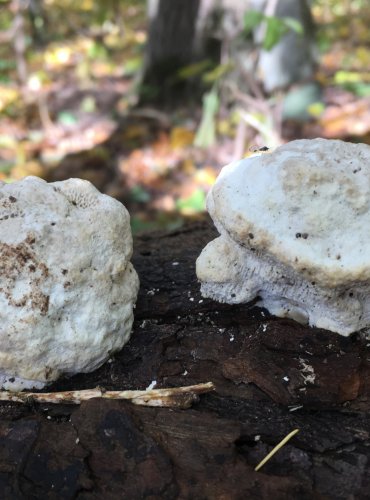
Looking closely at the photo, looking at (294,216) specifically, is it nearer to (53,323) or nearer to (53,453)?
(53,323)

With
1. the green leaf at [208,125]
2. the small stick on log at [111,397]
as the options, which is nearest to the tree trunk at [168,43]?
the green leaf at [208,125]

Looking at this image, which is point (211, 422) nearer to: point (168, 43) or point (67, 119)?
point (168, 43)

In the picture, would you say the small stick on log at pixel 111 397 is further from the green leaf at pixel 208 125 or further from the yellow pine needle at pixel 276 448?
the green leaf at pixel 208 125

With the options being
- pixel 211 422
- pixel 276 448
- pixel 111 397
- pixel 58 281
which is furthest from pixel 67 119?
pixel 276 448

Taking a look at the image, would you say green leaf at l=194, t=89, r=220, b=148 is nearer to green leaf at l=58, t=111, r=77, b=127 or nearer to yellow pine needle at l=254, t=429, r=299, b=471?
green leaf at l=58, t=111, r=77, b=127

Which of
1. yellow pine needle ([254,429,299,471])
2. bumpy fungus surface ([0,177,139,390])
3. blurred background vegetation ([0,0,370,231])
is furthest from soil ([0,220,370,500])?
blurred background vegetation ([0,0,370,231])

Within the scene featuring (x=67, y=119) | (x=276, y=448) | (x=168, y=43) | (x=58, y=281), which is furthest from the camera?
(x=67, y=119)

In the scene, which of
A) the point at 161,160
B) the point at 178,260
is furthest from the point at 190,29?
the point at 178,260
